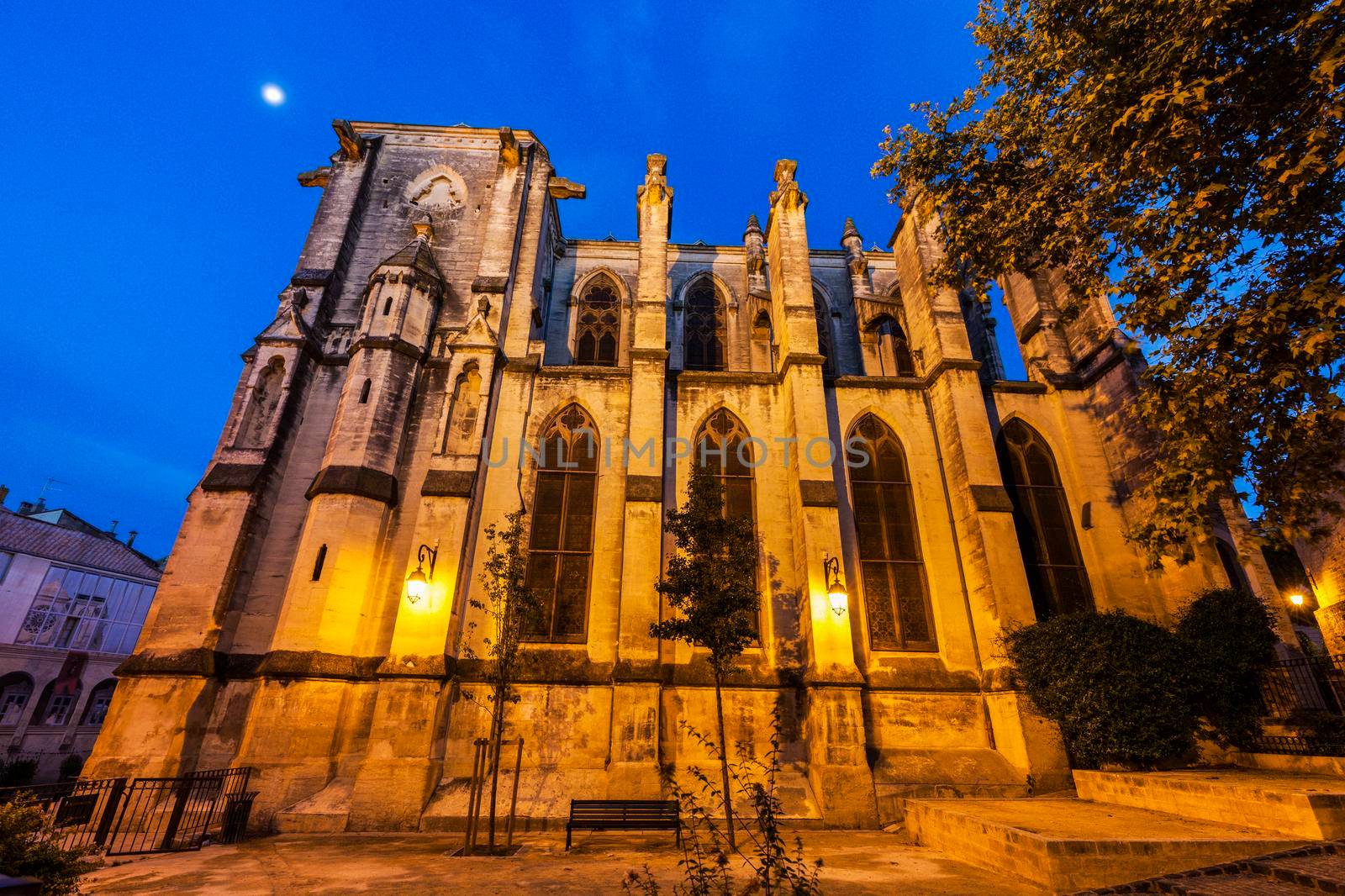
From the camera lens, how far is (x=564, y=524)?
1409 centimetres

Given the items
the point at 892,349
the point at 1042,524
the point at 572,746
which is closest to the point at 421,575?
the point at 572,746

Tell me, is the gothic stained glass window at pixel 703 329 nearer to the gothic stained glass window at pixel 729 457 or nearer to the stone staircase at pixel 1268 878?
the gothic stained glass window at pixel 729 457

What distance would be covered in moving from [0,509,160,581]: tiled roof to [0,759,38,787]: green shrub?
31.9ft

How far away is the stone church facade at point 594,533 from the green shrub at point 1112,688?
3.04 feet

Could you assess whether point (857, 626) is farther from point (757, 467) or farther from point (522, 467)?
point (522, 467)

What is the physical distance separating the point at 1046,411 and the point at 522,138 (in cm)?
1858

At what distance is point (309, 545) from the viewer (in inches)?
496

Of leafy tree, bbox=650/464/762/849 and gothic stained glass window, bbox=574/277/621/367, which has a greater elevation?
gothic stained glass window, bbox=574/277/621/367

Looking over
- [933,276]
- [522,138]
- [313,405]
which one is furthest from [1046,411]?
[313,405]

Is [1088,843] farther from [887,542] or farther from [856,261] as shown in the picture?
[856,261]

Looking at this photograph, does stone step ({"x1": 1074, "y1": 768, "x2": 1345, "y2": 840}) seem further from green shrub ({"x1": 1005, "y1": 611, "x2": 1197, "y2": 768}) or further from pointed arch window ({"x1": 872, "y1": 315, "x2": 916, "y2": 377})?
pointed arch window ({"x1": 872, "y1": 315, "x2": 916, "y2": 377})

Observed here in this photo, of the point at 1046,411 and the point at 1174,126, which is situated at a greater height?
the point at 1046,411

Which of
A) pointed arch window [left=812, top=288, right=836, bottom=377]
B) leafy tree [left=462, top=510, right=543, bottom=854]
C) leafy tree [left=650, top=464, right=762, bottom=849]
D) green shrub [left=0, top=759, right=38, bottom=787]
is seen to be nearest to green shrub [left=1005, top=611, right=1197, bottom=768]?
leafy tree [left=650, top=464, right=762, bottom=849]

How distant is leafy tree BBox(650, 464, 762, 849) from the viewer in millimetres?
9977
